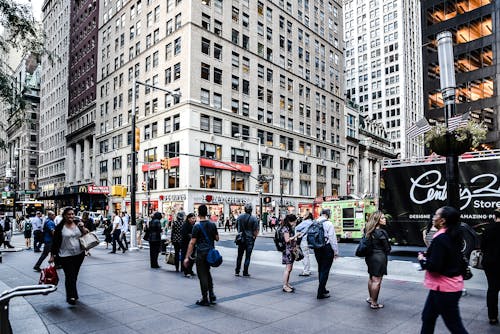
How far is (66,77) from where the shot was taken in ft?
248

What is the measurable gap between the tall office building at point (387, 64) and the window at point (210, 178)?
6796 cm

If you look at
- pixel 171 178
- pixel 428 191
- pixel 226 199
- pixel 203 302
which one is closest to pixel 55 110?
pixel 171 178

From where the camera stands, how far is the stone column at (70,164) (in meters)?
70.7

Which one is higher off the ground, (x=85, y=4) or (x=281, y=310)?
(x=85, y=4)

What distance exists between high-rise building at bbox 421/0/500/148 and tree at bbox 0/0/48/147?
40003mm

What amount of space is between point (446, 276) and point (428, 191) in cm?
1092

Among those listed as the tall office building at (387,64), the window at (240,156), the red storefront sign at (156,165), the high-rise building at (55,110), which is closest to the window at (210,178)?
the red storefront sign at (156,165)

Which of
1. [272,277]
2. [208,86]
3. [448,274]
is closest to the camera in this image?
[448,274]

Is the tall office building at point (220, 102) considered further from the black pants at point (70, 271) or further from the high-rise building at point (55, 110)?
the black pants at point (70, 271)

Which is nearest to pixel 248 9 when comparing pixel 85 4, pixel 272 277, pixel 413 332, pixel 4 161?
pixel 85 4

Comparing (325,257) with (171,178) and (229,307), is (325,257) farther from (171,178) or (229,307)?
(171,178)

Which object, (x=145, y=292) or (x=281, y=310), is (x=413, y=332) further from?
(x=145, y=292)

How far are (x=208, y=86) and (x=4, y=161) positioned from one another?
102932 millimetres

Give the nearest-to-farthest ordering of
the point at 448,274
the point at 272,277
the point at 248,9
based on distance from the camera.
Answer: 1. the point at 448,274
2. the point at 272,277
3. the point at 248,9
